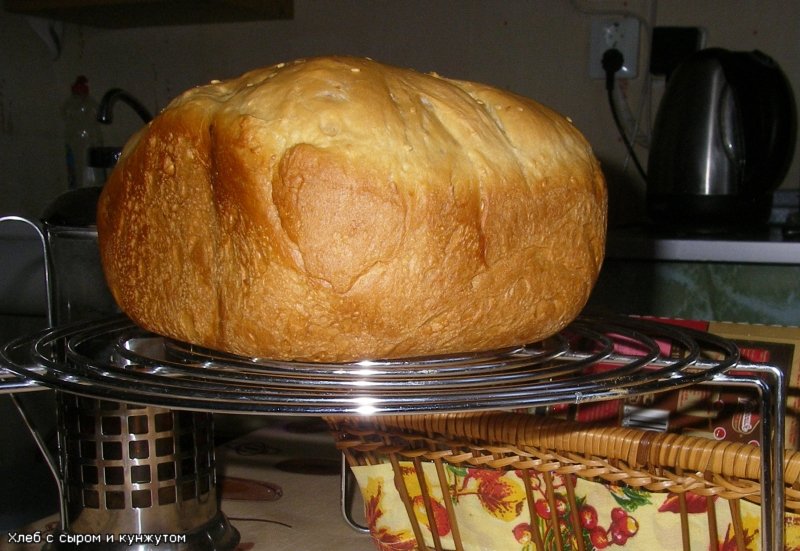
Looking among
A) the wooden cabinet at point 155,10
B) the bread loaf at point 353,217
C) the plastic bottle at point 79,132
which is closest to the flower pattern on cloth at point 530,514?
the bread loaf at point 353,217

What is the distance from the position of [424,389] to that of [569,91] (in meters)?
1.42

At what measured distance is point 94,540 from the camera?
667 millimetres

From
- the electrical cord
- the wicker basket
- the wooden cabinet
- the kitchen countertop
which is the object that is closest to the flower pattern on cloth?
the wicker basket

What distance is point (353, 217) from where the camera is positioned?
0.51 m

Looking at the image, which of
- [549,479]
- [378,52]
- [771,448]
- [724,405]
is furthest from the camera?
[378,52]

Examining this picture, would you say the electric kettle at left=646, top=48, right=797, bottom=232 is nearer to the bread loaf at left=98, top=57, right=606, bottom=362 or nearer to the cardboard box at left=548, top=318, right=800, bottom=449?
the cardboard box at left=548, top=318, right=800, bottom=449

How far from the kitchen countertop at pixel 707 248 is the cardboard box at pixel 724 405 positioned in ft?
1.94

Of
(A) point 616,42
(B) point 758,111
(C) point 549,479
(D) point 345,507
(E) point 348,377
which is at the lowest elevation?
(D) point 345,507

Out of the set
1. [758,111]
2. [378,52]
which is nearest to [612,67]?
[758,111]

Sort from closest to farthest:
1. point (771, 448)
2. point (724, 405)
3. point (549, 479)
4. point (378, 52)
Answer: point (771, 448), point (549, 479), point (724, 405), point (378, 52)

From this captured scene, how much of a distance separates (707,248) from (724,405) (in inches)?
25.5

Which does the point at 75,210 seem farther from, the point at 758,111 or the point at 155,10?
the point at 155,10

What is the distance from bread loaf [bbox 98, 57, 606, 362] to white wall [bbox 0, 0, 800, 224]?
1197 mm

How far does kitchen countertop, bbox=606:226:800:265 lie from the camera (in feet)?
4.13
